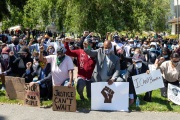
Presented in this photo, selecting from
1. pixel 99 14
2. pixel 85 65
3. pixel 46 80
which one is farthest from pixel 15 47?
pixel 99 14

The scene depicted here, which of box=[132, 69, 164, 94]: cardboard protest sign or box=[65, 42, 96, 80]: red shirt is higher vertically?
box=[65, 42, 96, 80]: red shirt

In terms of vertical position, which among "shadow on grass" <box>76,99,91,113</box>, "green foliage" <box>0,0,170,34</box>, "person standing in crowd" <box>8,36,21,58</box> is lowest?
"shadow on grass" <box>76,99,91,113</box>

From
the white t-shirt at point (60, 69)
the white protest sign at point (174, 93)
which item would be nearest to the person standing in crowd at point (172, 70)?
the white protest sign at point (174, 93)

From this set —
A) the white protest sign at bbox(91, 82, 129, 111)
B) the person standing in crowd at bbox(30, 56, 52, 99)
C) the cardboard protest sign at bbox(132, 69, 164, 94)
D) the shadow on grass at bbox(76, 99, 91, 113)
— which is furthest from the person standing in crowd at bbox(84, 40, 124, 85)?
the person standing in crowd at bbox(30, 56, 52, 99)

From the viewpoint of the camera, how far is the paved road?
755cm

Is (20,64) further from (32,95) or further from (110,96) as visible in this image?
(110,96)

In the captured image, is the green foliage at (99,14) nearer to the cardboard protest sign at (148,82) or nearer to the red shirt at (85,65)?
the red shirt at (85,65)

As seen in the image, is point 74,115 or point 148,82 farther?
point 148,82

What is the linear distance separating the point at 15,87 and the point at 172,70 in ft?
14.4

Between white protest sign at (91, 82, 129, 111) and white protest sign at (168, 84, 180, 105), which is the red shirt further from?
white protest sign at (168, 84, 180, 105)

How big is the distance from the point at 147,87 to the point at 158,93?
138cm

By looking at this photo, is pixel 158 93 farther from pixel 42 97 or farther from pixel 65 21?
pixel 65 21

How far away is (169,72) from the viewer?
9.02m

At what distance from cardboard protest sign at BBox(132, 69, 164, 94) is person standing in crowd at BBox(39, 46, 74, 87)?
1.85 m
